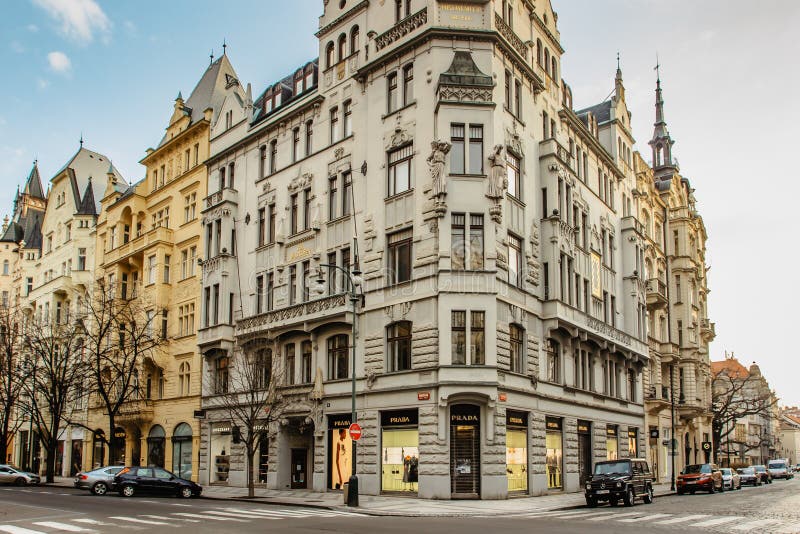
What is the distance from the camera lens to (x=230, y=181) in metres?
49.4

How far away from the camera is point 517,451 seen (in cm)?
3553

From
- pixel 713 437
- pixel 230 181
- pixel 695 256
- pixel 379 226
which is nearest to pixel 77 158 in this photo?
pixel 230 181

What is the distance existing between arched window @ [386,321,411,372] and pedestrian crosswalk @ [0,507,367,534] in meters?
9.33

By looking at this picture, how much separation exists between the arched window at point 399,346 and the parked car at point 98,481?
45.9ft

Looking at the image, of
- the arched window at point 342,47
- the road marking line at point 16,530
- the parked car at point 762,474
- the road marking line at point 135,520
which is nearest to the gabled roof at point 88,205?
the arched window at point 342,47

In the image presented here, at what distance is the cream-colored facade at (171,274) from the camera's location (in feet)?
165

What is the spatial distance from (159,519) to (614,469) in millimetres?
17893

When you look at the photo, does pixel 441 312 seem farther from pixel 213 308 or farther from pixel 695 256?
pixel 695 256

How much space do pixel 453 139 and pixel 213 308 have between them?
19849 millimetres

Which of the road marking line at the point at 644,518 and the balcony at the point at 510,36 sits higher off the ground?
the balcony at the point at 510,36

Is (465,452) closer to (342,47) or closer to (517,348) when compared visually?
(517,348)

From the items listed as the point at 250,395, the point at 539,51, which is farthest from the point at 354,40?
the point at 250,395

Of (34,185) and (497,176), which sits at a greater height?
(34,185)

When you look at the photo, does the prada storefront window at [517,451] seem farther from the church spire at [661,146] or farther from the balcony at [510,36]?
the church spire at [661,146]
